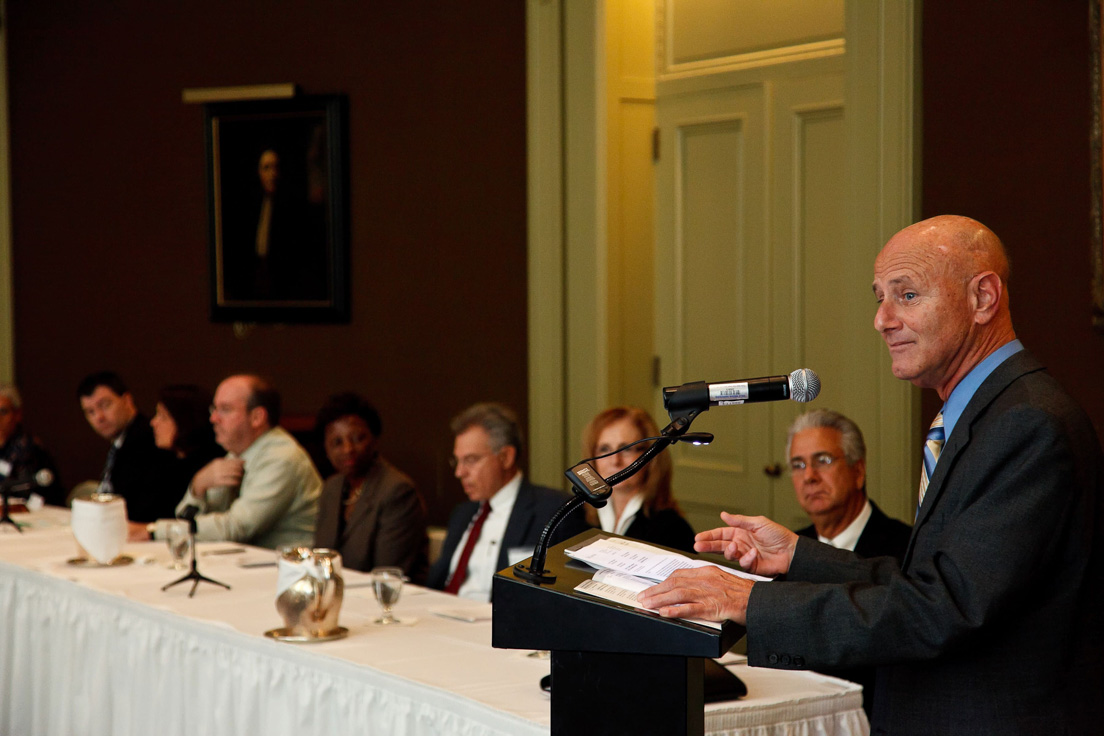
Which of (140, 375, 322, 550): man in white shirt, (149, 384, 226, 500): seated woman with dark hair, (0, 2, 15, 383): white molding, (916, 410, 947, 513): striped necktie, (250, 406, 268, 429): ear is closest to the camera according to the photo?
(916, 410, 947, 513): striped necktie

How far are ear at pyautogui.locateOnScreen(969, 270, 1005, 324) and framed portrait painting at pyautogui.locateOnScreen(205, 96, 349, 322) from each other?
497 centimetres

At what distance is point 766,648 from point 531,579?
13.2 inches

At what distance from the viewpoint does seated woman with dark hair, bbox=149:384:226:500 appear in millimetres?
5418

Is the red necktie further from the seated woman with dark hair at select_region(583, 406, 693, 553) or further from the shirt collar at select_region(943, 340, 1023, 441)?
the shirt collar at select_region(943, 340, 1023, 441)

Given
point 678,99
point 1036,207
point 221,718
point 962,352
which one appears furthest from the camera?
point 678,99

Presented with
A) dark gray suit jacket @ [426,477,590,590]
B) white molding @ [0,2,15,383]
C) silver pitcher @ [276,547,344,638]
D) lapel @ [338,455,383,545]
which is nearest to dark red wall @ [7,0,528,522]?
white molding @ [0,2,15,383]

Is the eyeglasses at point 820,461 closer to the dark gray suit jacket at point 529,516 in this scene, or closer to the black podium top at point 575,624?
the dark gray suit jacket at point 529,516

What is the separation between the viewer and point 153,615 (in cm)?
335

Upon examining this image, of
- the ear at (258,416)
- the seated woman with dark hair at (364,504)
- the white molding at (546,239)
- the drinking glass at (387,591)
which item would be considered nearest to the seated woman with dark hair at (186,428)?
the ear at (258,416)

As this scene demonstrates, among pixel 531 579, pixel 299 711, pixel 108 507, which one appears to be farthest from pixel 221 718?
pixel 531 579

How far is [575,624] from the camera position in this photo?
164 centimetres

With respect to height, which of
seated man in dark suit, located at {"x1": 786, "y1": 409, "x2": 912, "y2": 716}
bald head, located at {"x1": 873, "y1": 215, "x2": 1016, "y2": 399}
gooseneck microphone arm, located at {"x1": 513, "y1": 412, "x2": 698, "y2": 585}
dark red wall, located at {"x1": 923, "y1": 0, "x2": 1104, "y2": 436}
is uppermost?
dark red wall, located at {"x1": 923, "y1": 0, "x2": 1104, "y2": 436}

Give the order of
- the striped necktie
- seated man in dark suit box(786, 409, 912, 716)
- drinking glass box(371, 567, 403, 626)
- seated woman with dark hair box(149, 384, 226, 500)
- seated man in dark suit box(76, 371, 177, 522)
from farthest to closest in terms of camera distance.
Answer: seated woman with dark hair box(149, 384, 226, 500) < seated man in dark suit box(76, 371, 177, 522) < seated man in dark suit box(786, 409, 912, 716) < drinking glass box(371, 567, 403, 626) < the striped necktie

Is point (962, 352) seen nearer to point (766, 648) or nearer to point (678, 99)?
point (766, 648)
